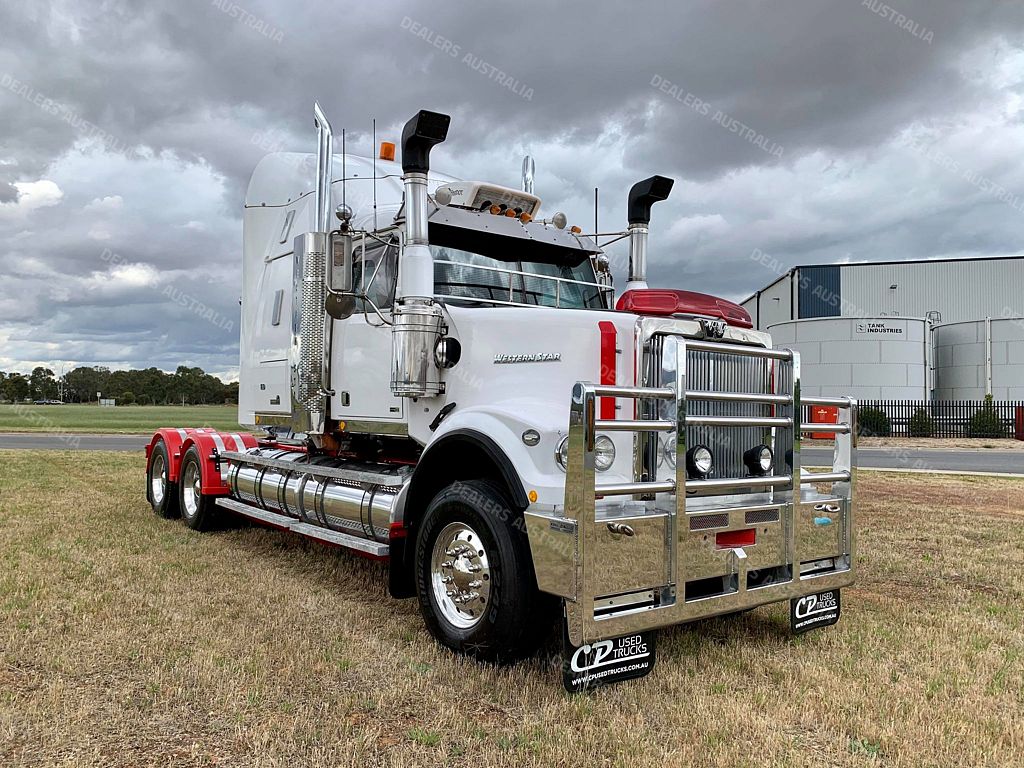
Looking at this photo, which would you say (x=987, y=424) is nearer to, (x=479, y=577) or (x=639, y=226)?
(x=639, y=226)

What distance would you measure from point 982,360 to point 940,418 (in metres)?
5.13

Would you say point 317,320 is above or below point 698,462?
above

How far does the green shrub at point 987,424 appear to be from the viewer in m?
34.2

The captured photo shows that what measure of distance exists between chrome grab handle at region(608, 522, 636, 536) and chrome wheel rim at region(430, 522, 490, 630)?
→ 2.86 feet

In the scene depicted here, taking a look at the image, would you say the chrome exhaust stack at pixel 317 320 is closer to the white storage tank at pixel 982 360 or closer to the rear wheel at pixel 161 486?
the rear wheel at pixel 161 486

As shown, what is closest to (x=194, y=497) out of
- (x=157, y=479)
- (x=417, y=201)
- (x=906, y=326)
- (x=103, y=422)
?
(x=157, y=479)

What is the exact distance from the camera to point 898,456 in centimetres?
2227

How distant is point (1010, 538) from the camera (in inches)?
336

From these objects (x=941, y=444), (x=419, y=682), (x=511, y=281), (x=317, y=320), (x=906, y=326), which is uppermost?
(x=906, y=326)

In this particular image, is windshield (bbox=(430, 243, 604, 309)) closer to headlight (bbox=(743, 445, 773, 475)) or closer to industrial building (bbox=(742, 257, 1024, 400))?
headlight (bbox=(743, 445, 773, 475))

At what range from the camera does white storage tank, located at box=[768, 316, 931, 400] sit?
36.6 metres

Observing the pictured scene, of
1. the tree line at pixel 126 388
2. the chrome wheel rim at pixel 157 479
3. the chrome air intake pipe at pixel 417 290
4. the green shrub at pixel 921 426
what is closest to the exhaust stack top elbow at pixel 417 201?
the chrome air intake pipe at pixel 417 290

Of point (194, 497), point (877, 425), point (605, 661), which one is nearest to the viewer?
point (605, 661)

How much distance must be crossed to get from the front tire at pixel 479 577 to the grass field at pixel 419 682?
0.55ft
